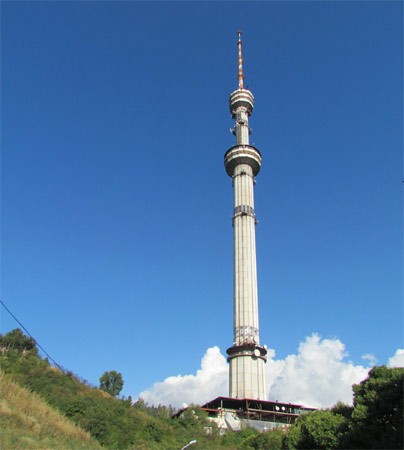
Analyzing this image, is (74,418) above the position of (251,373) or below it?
below

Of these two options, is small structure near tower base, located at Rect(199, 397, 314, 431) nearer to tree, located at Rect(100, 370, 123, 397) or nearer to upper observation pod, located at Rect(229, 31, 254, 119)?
tree, located at Rect(100, 370, 123, 397)

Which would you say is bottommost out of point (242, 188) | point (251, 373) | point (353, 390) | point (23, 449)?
point (23, 449)

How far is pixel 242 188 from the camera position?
6588cm

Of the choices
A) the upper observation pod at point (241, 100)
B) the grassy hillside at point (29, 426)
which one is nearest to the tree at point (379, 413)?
the grassy hillside at point (29, 426)

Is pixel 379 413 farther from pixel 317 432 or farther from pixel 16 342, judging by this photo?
pixel 16 342

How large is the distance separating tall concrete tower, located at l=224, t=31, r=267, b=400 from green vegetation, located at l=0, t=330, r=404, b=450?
7.93m

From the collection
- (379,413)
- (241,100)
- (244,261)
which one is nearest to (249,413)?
(244,261)

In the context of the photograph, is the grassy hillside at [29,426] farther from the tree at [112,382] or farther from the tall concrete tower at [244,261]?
the tree at [112,382]

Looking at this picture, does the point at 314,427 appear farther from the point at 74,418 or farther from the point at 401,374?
the point at 74,418

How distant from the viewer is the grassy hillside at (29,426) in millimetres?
16078

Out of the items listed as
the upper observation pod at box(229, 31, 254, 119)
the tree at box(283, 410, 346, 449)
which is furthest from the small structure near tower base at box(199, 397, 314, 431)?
the upper observation pod at box(229, 31, 254, 119)

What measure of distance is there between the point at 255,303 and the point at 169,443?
2457 cm

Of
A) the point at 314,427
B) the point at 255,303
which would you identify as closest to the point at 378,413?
the point at 314,427

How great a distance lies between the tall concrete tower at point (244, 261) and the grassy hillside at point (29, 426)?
107 feet
